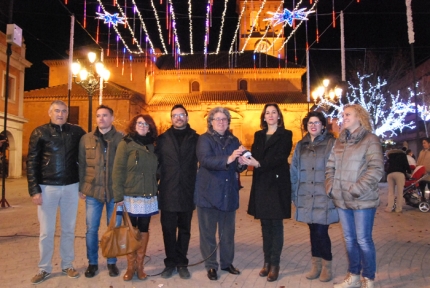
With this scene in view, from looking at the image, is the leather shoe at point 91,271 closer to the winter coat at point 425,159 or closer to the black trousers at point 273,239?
the black trousers at point 273,239

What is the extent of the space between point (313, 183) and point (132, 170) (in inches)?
88.4

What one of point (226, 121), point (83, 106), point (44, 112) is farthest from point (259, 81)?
point (226, 121)

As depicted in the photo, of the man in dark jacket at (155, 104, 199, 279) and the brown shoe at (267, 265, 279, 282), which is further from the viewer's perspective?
the man in dark jacket at (155, 104, 199, 279)

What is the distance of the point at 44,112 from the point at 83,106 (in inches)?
148

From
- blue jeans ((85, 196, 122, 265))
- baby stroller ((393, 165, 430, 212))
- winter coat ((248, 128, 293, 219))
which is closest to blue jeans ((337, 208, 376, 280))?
winter coat ((248, 128, 293, 219))

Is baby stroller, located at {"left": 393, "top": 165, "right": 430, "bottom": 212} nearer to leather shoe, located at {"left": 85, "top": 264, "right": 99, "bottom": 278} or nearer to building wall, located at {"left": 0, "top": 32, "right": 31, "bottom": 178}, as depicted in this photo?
leather shoe, located at {"left": 85, "top": 264, "right": 99, "bottom": 278}

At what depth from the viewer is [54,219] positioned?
4.87 meters

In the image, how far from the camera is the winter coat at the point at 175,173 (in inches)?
191

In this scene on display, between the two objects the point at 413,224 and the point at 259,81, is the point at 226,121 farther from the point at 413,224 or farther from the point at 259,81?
the point at 259,81

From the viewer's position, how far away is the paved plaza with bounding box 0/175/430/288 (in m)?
4.62

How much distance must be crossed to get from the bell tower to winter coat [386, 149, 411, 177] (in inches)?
1271

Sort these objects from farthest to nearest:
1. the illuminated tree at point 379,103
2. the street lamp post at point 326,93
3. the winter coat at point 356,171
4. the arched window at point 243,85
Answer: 1. the arched window at point 243,85
2. the illuminated tree at point 379,103
3. the street lamp post at point 326,93
4. the winter coat at point 356,171

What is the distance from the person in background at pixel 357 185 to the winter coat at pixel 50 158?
3227 mm

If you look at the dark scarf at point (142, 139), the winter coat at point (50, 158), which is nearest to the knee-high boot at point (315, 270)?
the dark scarf at point (142, 139)
